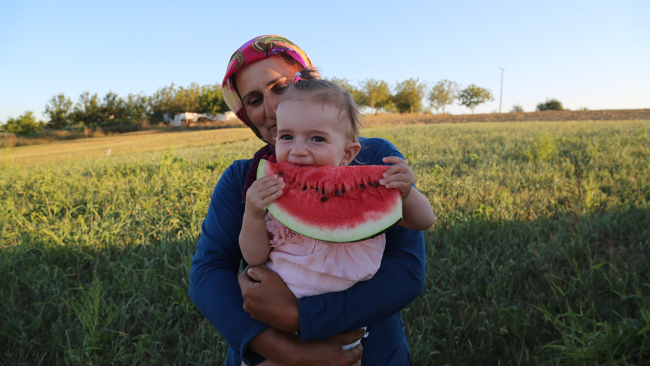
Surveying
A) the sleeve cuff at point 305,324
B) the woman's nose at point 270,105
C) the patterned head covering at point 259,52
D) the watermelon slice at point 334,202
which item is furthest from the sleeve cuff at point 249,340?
the patterned head covering at point 259,52

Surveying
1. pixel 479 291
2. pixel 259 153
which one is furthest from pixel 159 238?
pixel 479 291

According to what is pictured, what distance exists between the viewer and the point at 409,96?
170 ft

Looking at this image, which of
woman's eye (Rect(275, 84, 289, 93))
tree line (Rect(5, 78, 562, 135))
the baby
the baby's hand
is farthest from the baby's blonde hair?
tree line (Rect(5, 78, 562, 135))

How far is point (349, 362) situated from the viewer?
1074 millimetres

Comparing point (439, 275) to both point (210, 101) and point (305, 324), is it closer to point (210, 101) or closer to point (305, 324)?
point (305, 324)

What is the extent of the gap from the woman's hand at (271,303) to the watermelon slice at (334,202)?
0.19 m

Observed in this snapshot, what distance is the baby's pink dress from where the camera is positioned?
1130 millimetres

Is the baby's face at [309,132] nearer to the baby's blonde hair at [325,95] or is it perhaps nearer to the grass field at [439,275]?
the baby's blonde hair at [325,95]

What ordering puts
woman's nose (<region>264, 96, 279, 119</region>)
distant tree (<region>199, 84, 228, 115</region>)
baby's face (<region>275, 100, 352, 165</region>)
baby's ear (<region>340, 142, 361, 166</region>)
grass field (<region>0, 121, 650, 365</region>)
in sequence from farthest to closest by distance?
Result: distant tree (<region>199, 84, 228, 115</region>)
grass field (<region>0, 121, 650, 365</region>)
woman's nose (<region>264, 96, 279, 119</region>)
baby's ear (<region>340, 142, 361, 166</region>)
baby's face (<region>275, 100, 352, 165</region>)

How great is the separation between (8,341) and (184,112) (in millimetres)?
53329

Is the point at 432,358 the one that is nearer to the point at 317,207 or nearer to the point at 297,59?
the point at 317,207

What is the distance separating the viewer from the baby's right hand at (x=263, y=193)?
1095 millimetres

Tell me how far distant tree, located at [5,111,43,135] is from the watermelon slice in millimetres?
54019

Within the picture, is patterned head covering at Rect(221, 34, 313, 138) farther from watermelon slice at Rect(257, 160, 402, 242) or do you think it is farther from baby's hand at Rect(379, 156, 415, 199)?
baby's hand at Rect(379, 156, 415, 199)
